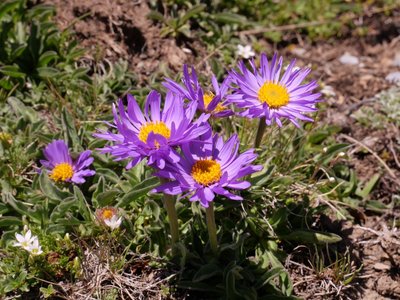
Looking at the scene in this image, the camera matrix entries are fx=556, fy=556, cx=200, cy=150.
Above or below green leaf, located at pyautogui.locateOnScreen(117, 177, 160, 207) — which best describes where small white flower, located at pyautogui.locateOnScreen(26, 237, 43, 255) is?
below

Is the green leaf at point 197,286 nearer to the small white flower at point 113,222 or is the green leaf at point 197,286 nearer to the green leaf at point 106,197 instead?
the small white flower at point 113,222

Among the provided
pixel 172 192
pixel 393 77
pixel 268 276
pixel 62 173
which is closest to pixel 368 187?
pixel 268 276

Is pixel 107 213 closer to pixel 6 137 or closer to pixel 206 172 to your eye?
pixel 206 172

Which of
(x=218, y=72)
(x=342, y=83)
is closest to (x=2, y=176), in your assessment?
(x=218, y=72)

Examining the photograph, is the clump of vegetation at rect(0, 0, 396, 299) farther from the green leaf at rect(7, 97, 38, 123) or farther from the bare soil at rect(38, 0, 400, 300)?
the bare soil at rect(38, 0, 400, 300)

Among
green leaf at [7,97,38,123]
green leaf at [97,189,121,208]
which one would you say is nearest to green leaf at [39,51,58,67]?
green leaf at [7,97,38,123]

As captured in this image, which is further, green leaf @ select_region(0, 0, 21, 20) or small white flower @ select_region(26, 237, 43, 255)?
green leaf @ select_region(0, 0, 21, 20)
